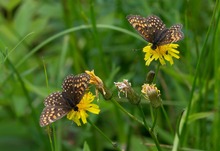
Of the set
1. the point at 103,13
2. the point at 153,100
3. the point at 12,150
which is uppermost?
the point at 103,13

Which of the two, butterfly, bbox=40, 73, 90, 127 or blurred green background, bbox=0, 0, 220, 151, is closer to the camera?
butterfly, bbox=40, 73, 90, 127

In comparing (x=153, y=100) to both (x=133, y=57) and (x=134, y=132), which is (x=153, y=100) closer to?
(x=134, y=132)

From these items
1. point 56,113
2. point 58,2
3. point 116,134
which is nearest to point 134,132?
point 116,134

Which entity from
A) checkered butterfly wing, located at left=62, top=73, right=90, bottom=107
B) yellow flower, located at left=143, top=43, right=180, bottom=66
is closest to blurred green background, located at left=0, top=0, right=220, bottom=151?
yellow flower, located at left=143, top=43, right=180, bottom=66

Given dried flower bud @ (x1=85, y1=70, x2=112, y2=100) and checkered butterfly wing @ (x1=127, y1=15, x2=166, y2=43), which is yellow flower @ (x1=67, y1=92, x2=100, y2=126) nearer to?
dried flower bud @ (x1=85, y1=70, x2=112, y2=100)

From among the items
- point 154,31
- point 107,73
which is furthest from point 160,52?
point 107,73

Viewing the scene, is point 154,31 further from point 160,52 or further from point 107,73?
point 107,73

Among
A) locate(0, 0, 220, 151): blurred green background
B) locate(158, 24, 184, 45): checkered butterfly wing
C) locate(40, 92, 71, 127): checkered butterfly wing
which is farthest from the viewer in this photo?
locate(0, 0, 220, 151): blurred green background
